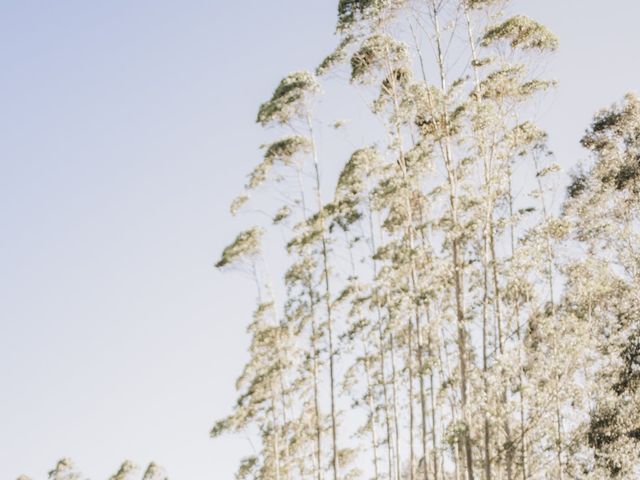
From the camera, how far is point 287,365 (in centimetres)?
2298

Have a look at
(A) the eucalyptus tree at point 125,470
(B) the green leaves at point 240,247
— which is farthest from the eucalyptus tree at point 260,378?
(A) the eucalyptus tree at point 125,470

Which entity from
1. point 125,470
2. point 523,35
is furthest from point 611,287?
point 125,470

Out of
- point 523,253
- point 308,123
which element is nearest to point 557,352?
point 523,253

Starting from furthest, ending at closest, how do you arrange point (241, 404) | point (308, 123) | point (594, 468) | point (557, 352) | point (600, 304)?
point (241, 404), point (308, 123), point (600, 304), point (594, 468), point (557, 352)

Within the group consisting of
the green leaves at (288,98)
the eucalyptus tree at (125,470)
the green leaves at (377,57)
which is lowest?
the eucalyptus tree at (125,470)

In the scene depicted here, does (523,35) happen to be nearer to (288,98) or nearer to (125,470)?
(288,98)

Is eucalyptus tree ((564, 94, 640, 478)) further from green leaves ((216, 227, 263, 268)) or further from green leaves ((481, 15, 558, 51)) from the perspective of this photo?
green leaves ((216, 227, 263, 268))

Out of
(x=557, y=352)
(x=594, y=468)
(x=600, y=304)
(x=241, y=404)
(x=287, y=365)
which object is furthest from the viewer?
(x=241, y=404)

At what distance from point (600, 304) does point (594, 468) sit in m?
5.07

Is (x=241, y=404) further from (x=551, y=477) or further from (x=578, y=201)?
(x=578, y=201)

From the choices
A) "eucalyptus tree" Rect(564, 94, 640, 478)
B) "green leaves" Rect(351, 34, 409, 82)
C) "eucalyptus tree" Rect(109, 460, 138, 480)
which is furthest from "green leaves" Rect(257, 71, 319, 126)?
"eucalyptus tree" Rect(109, 460, 138, 480)

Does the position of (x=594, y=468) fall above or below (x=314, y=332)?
below

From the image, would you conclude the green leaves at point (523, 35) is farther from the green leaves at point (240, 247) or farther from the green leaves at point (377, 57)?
the green leaves at point (240, 247)

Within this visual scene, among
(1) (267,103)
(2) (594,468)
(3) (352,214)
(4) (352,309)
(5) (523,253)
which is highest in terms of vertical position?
(1) (267,103)
